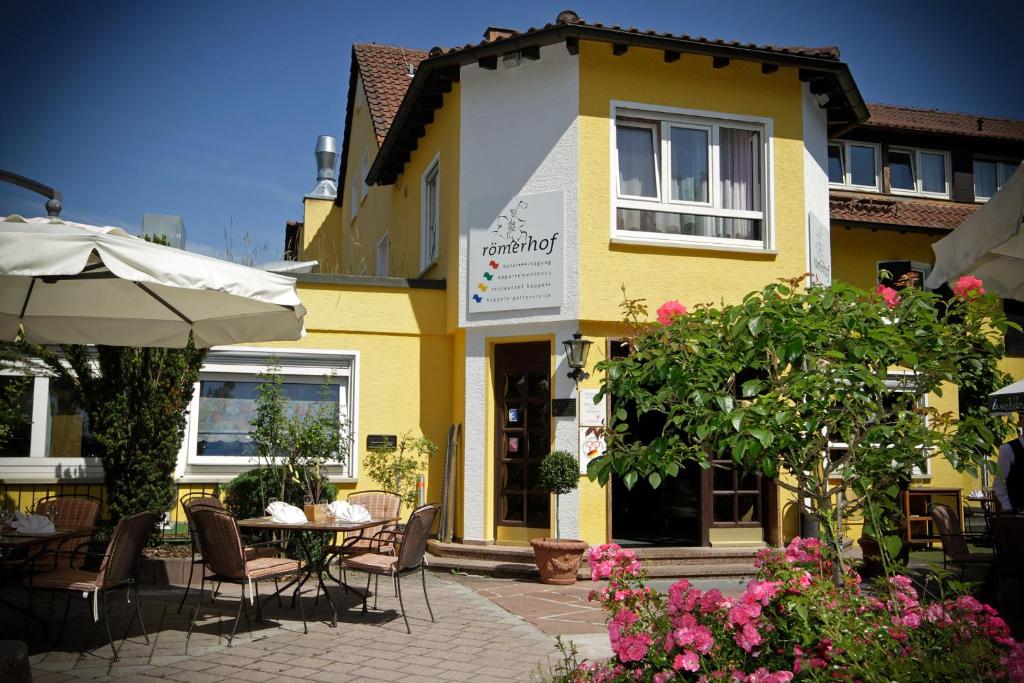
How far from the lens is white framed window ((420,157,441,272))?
1315 cm

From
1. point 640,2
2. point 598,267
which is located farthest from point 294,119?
point 640,2

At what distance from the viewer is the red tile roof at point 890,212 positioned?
48.7 ft

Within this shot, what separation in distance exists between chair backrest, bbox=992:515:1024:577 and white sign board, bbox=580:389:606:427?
13.7ft

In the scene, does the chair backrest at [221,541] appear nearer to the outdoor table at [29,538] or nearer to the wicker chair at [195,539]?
the wicker chair at [195,539]

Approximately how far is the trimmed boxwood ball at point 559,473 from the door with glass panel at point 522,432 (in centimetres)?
91

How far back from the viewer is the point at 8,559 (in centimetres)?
796

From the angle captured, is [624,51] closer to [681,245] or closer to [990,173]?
[681,245]

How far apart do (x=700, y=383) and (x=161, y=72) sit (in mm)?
4217

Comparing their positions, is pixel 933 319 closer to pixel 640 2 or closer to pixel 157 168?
pixel 640 2

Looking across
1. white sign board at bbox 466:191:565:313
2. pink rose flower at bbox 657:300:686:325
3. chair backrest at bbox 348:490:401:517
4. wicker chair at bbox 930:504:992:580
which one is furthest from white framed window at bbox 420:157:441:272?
pink rose flower at bbox 657:300:686:325

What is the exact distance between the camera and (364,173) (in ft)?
62.2

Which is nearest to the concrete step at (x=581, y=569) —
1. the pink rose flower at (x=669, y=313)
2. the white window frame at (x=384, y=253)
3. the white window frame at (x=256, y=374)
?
the white window frame at (x=256, y=374)

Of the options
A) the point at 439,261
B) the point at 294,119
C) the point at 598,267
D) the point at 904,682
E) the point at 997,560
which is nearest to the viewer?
the point at 904,682

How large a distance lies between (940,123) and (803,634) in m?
17.5
